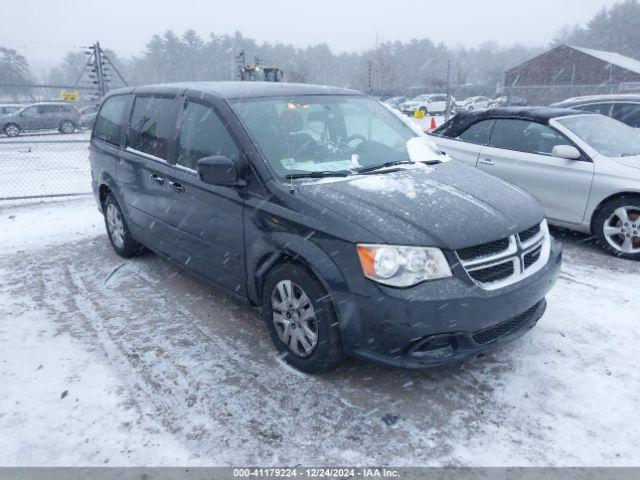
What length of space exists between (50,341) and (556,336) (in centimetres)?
392

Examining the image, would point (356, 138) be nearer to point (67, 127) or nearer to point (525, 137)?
point (525, 137)

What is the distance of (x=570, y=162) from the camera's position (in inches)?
216

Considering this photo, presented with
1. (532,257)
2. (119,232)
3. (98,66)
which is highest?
(98,66)

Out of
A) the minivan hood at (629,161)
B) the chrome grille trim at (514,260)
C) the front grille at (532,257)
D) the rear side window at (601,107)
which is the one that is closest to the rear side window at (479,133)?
the minivan hood at (629,161)

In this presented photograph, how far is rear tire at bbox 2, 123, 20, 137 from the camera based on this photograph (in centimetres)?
2277

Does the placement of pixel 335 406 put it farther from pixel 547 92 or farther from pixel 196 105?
pixel 547 92

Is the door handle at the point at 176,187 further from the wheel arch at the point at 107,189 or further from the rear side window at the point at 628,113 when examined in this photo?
the rear side window at the point at 628,113

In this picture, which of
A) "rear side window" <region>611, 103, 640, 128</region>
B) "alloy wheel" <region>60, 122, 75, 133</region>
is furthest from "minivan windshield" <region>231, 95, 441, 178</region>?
"alloy wheel" <region>60, 122, 75, 133</region>

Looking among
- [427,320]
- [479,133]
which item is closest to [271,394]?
[427,320]

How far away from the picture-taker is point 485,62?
11200 cm

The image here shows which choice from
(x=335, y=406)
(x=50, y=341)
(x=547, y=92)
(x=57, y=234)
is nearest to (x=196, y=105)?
→ (x=50, y=341)

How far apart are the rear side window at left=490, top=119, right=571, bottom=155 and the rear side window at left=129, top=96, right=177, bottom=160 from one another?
13.7 feet

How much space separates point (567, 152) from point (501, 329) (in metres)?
3.20

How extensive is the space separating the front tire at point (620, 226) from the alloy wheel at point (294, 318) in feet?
12.8
